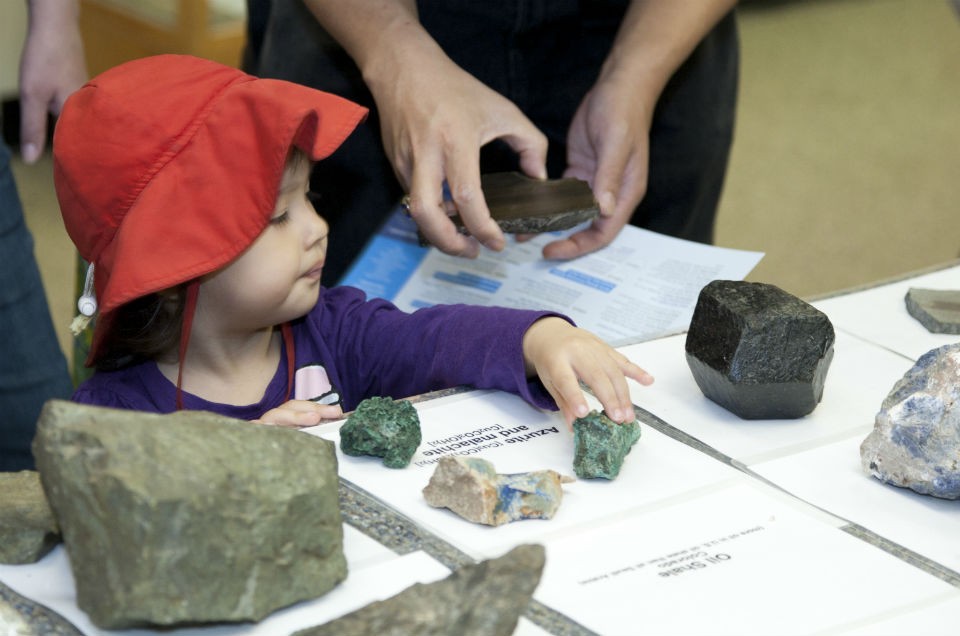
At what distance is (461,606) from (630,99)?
1.05 m

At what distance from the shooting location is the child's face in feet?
4.20

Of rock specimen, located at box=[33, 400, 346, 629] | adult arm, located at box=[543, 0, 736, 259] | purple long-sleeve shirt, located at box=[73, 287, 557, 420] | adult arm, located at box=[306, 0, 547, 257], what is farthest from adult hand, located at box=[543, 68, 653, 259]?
rock specimen, located at box=[33, 400, 346, 629]

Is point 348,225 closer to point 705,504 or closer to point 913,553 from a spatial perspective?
point 705,504

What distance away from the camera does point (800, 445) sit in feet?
3.72

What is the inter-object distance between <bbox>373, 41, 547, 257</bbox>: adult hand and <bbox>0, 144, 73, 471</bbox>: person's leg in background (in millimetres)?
467

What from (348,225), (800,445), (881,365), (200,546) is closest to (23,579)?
(200,546)

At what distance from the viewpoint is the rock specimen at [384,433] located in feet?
3.45

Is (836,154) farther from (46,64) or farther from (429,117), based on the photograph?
Result: (46,64)

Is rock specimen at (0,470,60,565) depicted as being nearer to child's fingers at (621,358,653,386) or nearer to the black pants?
child's fingers at (621,358,653,386)

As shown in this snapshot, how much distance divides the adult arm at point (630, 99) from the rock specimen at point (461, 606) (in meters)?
0.93

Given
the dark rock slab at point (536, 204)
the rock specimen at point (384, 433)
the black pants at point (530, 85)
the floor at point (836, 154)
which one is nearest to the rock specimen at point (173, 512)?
the rock specimen at point (384, 433)

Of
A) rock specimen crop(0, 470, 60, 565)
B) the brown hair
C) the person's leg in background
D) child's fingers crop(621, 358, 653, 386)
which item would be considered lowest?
the person's leg in background

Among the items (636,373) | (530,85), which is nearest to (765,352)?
(636,373)

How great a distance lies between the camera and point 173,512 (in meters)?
0.77
